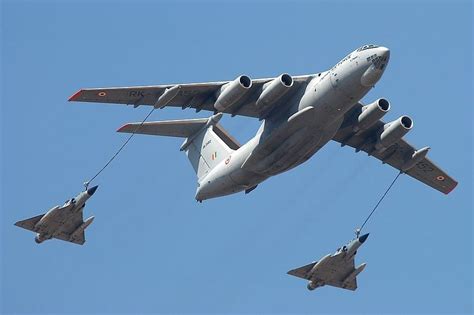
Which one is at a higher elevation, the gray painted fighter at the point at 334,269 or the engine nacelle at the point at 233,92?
the engine nacelle at the point at 233,92

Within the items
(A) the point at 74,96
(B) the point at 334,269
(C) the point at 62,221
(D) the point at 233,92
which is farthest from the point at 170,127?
Answer: (B) the point at 334,269

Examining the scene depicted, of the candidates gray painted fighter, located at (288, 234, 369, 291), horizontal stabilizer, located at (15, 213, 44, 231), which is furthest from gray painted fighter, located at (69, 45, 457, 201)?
horizontal stabilizer, located at (15, 213, 44, 231)

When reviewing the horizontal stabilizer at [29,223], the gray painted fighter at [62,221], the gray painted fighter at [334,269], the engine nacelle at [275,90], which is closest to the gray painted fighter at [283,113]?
the engine nacelle at [275,90]

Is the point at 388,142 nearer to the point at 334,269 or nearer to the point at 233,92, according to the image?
the point at 334,269

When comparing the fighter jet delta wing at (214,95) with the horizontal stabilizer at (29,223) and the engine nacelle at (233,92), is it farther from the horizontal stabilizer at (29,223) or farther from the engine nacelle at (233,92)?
the horizontal stabilizer at (29,223)

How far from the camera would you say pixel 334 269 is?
125 feet

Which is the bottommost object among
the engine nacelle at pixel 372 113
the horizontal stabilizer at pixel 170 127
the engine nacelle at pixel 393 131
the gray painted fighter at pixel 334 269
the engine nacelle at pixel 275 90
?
the gray painted fighter at pixel 334 269

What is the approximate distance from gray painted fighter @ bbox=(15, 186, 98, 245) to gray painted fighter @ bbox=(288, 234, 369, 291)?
7254 millimetres

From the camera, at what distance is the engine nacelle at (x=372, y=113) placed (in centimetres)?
3516

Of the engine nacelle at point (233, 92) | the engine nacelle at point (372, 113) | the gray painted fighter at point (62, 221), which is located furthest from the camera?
the gray painted fighter at point (62, 221)

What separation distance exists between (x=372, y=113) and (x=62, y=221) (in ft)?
35.1

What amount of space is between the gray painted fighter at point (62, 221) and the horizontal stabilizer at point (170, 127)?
2.74 metres

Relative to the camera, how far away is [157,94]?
34.8m

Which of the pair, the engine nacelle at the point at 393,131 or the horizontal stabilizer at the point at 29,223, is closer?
the engine nacelle at the point at 393,131
